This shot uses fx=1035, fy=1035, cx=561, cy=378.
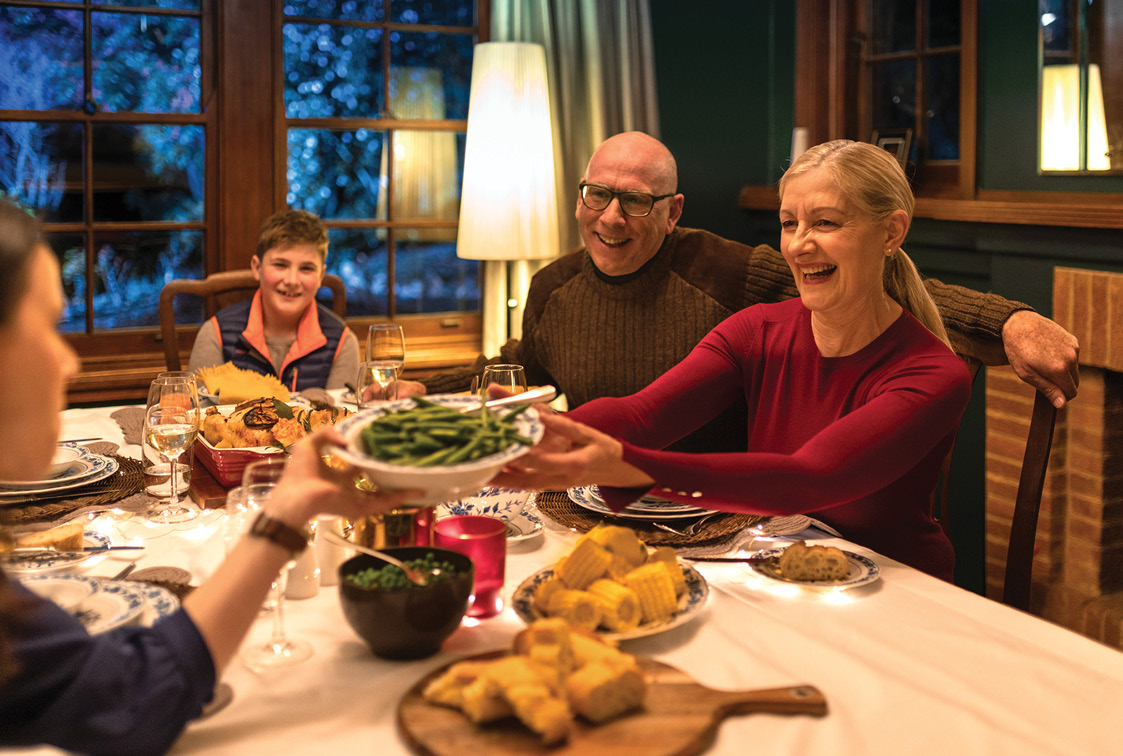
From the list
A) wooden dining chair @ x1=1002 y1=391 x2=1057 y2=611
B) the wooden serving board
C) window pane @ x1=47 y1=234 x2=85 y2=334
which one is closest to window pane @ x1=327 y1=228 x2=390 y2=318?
window pane @ x1=47 y1=234 x2=85 y2=334

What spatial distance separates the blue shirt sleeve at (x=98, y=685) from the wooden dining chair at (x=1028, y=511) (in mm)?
1307

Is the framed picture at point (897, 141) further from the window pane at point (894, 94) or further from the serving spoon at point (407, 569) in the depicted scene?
the serving spoon at point (407, 569)

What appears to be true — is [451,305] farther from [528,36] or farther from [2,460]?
[2,460]

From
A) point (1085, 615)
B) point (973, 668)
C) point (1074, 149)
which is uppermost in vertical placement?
point (1074, 149)

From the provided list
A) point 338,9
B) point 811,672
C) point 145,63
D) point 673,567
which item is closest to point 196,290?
point 145,63

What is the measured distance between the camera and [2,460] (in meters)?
0.82

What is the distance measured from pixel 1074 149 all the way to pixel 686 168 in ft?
5.20

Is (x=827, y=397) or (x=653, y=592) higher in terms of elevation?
(x=827, y=397)

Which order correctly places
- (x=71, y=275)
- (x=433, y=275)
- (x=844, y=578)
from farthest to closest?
(x=433, y=275)
(x=71, y=275)
(x=844, y=578)

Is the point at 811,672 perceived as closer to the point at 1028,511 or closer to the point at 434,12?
the point at 1028,511

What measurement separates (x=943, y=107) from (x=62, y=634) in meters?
3.27

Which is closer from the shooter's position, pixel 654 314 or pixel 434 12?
pixel 654 314

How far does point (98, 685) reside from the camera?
2.81 feet

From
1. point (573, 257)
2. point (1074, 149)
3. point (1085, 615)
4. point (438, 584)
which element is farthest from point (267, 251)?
point (1085, 615)
